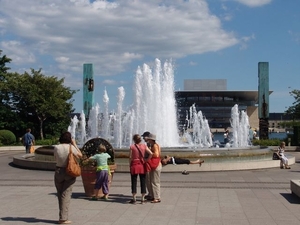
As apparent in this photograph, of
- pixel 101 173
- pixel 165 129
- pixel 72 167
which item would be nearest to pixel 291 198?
pixel 101 173

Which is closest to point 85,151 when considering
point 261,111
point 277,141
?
point 277,141

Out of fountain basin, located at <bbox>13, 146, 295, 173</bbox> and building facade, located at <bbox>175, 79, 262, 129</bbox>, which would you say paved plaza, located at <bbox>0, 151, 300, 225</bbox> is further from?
building facade, located at <bbox>175, 79, 262, 129</bbox>

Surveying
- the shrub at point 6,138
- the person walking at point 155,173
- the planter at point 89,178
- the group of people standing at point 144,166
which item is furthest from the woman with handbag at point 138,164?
the shrub at point 6,138

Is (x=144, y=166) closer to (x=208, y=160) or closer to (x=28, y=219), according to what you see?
(x=28, y=219)

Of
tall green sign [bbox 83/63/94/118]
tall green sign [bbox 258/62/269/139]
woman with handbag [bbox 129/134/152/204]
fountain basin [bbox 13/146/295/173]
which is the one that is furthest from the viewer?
tall green sign [bbox 83/63/94/118]

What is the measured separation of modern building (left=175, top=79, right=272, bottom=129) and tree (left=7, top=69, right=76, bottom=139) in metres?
63.1

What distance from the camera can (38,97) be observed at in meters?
41.4

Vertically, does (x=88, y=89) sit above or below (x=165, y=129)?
above

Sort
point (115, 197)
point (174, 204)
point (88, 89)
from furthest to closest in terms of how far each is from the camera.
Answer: point (88, 89), point (115, 197), point (174, 204)

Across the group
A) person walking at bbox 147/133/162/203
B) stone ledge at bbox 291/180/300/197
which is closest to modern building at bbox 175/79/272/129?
stone ledge at bbox 291/180/300/197

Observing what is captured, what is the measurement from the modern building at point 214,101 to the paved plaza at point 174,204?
9037 cm

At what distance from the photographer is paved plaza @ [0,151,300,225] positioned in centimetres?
895

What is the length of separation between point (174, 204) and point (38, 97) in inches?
1282

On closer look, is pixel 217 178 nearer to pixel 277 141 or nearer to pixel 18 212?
pixel 18 212
